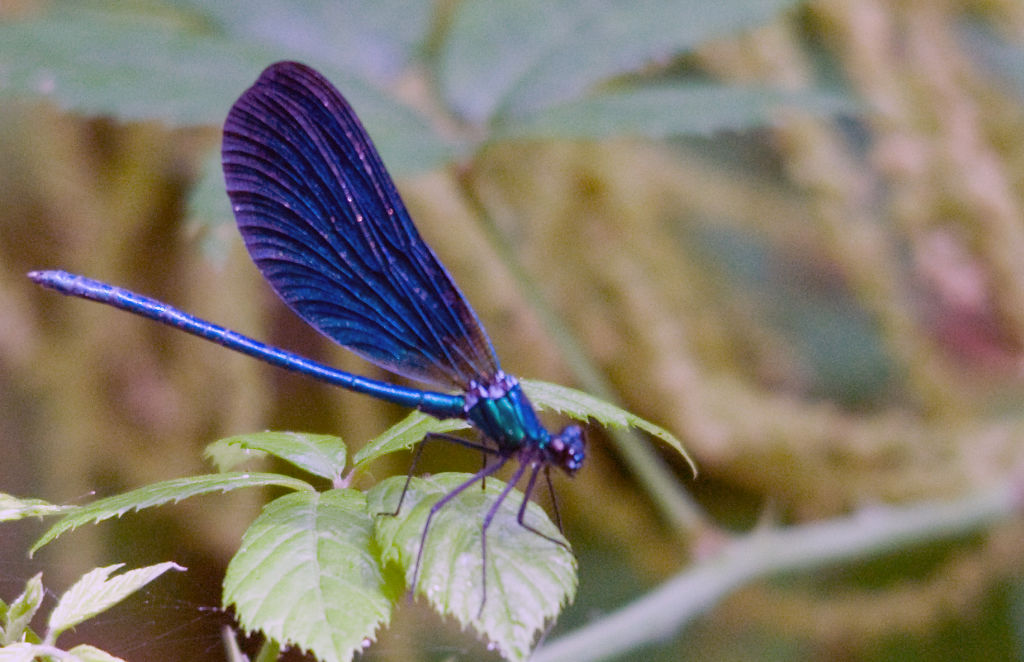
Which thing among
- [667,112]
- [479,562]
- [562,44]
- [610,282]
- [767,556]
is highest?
[562,44]

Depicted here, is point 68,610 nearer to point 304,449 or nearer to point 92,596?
point 92,596

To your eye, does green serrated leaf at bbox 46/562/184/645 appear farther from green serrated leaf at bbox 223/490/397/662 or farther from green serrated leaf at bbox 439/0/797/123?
green serrated leaf at bbox 439/0/797/123

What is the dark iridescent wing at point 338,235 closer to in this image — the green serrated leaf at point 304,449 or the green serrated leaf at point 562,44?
the green serrated leaf at point 304,449

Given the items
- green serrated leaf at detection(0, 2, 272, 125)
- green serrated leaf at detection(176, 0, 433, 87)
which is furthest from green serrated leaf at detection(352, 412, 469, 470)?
green serrated leaf at detection(176, 0, 433, 87)

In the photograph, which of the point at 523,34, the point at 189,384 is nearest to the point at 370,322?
the point at 523,34

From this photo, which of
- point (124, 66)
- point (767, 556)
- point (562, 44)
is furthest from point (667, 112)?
point (124, 66)

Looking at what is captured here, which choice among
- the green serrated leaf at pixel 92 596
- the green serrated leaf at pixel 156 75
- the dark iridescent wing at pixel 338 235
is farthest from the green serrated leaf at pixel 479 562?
the green serrated leaf at pixel 156 75
